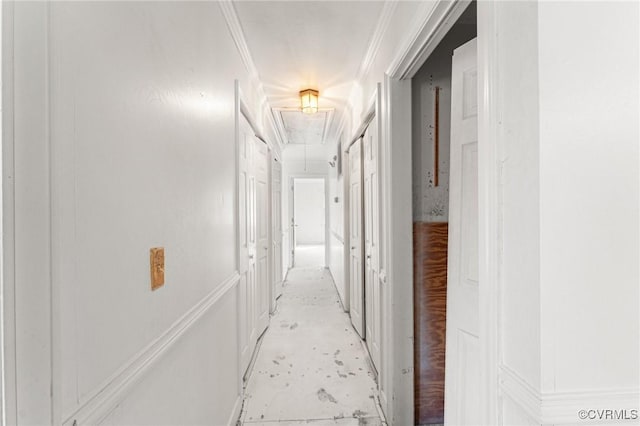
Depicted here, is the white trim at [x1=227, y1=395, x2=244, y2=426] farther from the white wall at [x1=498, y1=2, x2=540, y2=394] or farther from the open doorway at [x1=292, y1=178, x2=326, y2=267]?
the open doorway at [x1=292, y1=178, x2=326, y2=267]

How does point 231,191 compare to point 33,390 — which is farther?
point 231,191

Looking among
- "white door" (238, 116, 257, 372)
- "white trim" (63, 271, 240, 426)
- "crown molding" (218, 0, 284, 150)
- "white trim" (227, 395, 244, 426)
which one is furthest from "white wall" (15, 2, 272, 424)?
"white door" (238, 116, 257, 372)

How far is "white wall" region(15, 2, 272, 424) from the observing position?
0.57 meters

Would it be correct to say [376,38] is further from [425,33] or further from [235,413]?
[235,413]

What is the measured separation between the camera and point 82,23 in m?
0.69

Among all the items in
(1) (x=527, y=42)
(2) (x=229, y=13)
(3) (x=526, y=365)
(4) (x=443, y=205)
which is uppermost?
(2) (x=229, y=13)

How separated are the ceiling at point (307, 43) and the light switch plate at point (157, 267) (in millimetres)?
1528

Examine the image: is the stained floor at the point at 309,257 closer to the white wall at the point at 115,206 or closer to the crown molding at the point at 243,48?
the crown molding at the point at 243,48

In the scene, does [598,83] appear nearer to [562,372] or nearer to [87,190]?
[562,372]

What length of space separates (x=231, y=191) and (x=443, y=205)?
1268mm

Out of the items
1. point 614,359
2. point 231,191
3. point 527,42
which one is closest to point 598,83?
point 527,42

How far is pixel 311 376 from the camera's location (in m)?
2.54

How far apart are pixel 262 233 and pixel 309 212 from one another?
7.40 metres

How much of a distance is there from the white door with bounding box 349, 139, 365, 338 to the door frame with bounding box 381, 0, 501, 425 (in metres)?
1.20
